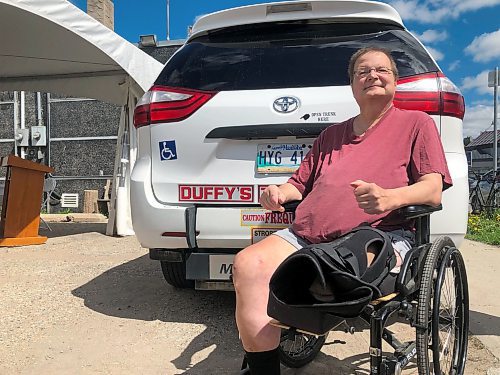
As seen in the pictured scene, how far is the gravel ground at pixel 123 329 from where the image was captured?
2688mm

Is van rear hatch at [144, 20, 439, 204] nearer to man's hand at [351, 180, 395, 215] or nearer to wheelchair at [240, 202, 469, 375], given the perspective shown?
wheelchair at [240, 202, 469, 375]

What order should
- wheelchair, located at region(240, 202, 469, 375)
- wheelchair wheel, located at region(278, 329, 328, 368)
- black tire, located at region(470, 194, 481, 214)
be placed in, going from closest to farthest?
wheelchair, located at region(240, 202, 469, 375) < wheelchair wheel, located at region(278, 329, 328, 368) < black tire, located at region(470, 194, 481, 214)

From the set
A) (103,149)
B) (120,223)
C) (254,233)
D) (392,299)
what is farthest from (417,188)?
(103,149)

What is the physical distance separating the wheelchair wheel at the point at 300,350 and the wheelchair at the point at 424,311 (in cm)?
31

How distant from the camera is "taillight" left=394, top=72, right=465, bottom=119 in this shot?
2639 millimetres

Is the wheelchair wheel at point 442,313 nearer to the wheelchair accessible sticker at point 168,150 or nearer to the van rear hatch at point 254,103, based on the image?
the van rear hatch at point 254,103

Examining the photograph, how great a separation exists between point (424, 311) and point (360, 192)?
46cm

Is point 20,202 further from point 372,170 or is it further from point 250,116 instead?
point 372,170

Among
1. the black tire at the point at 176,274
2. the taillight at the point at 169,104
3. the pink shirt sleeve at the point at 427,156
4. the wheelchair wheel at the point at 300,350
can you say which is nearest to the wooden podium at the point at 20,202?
the black tire at the point at 176,274

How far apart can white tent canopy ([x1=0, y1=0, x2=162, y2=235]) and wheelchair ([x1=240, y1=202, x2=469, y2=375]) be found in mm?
5154

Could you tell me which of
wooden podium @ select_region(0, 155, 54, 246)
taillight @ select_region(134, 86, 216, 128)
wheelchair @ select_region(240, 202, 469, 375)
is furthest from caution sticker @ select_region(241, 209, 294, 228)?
wooden podium @ select_region(0, 155, 54, 246)

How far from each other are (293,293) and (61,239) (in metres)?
6.36

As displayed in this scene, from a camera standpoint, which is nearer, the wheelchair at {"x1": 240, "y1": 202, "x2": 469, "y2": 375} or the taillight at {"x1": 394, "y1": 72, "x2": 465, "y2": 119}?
the wheelchair at {"x1": 240, "y1": 202, "x2": 469, "y2": 375}

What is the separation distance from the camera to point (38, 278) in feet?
15.4
